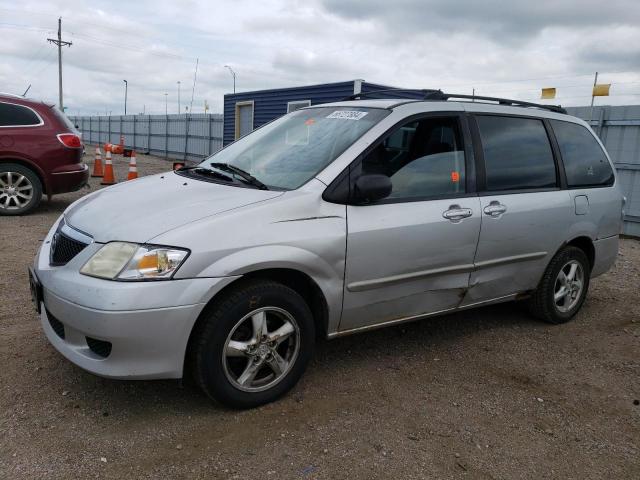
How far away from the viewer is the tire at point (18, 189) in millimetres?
7852

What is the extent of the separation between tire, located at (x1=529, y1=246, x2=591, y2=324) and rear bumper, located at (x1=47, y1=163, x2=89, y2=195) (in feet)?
22.0

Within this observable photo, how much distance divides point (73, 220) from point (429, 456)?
92.0 inches

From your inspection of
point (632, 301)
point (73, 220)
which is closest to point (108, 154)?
point (73, 220)

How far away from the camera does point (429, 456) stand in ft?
8.74

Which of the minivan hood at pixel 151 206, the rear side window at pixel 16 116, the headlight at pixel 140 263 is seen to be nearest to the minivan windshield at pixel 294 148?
the minivan hood at pixel 151 206

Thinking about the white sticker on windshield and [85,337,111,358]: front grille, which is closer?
[85,337,111,358]: front grille

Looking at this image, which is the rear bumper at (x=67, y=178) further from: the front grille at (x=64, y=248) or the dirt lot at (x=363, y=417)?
the front grille at (x=64, y=248)

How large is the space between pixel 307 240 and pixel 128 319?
99 cm

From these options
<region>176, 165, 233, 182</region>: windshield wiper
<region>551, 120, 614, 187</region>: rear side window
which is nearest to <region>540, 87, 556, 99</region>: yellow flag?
<region>551, 120, 614, 187</region>: rear side window

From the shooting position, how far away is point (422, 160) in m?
3.54

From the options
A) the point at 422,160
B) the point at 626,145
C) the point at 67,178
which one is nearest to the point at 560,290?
the point at 422,160

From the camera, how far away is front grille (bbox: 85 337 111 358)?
8.69ft

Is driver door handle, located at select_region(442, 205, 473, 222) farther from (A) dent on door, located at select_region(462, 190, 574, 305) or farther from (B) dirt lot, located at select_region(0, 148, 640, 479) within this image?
(B) dirt lot, located at select_region(0, 148, 640, 479)

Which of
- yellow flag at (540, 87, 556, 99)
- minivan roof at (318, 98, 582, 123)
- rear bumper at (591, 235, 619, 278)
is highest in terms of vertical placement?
yellow flag at (540, 87, 556, 99)
